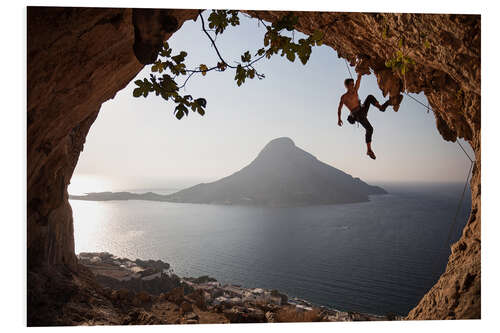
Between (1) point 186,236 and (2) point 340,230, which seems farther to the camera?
(2) point 340,230

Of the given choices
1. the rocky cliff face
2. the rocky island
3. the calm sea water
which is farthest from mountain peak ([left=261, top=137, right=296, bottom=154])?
the rocky cliff face

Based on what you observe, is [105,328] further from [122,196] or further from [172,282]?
[172,282]

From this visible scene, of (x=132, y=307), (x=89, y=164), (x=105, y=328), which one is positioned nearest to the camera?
(x=105, y=328)

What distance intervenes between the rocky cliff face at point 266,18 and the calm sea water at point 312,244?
196 cm

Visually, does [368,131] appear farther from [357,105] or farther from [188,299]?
[188,299]

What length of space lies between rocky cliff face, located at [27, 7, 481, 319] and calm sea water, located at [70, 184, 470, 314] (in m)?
1.96

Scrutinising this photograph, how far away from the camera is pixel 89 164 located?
3891 mm

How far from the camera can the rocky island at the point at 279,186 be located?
16.4 ft

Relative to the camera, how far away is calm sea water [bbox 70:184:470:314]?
5121mm

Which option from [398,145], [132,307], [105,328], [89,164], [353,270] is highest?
[398,145]

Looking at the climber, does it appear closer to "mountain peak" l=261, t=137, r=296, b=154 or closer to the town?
"mountain peak" l=261, t=137, r=296, b=154

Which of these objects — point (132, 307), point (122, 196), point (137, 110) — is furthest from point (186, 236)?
point (137, 110)

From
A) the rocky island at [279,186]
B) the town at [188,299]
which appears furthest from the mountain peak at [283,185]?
the town at [188,299]

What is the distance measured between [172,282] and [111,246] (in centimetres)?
136
